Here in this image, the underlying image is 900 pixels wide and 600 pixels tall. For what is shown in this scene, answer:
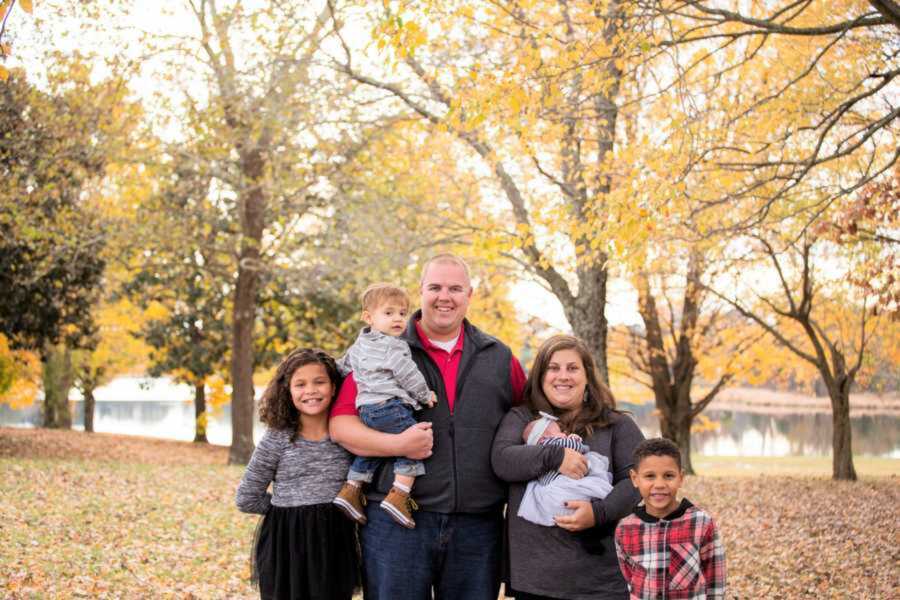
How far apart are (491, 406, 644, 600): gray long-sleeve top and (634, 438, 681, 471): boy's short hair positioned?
0.54ft

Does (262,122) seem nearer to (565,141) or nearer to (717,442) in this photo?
(565,141)

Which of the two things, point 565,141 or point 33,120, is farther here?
point 33,120

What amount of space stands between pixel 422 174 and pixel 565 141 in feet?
19.1

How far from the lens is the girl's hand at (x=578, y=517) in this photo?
3.82m

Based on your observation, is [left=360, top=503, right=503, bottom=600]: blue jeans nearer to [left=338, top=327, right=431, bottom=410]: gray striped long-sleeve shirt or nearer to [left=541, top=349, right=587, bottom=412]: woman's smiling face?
[left=338, top=327, right=431, bottom=410]: gray striped long-sleeve shirt

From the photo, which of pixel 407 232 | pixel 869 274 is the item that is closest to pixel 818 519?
pixel 869 274

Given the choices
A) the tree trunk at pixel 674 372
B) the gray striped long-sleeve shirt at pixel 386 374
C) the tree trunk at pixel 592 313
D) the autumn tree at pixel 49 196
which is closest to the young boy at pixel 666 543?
the gray striped long-sleeve shirt at pixel 386 374

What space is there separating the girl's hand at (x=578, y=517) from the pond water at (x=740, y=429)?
22.5 metres

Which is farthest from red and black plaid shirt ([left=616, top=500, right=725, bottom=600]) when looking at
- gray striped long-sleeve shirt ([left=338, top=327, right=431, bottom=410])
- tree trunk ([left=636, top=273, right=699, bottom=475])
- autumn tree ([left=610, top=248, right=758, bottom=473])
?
tree trunk ([left=636, top=273, right=699, bottom=475])

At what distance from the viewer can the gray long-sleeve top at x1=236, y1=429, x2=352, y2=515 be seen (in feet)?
14.1

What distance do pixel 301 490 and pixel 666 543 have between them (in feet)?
5.59

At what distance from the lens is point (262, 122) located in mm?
13508

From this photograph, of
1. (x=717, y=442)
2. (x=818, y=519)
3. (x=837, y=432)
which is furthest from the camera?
(x=717, y=442)

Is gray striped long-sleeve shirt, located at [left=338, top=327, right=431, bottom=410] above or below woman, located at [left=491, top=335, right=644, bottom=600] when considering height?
above
